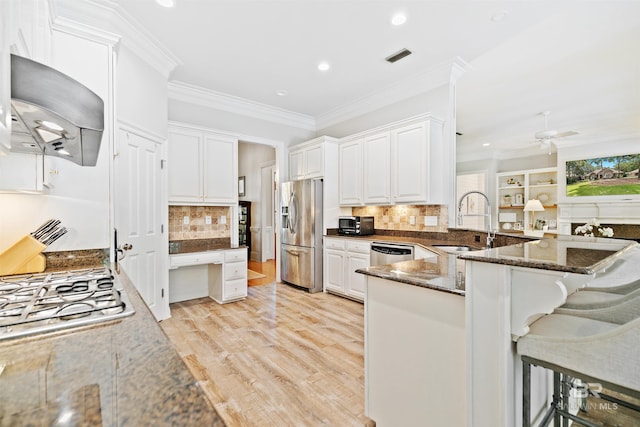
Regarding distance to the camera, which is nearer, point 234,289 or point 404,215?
point 234,289

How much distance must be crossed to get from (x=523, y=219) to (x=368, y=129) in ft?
16.9

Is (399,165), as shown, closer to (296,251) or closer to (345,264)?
(345,264)

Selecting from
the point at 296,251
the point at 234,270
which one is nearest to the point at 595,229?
the point at 296,251

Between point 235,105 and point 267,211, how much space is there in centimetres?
286

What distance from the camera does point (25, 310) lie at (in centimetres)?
97

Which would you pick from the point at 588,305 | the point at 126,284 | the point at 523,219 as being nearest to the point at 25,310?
the point at 126,284

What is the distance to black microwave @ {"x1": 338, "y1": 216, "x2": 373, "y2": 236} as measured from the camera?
427 cm

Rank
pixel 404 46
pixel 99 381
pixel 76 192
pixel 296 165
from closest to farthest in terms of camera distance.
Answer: pixel 99 381 < pixel 76 192 < pixel 404 46 < pixel 296 165

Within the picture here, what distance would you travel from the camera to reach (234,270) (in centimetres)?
396

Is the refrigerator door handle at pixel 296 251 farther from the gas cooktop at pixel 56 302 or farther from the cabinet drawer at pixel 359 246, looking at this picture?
the gas cooktop at pixel 56 302

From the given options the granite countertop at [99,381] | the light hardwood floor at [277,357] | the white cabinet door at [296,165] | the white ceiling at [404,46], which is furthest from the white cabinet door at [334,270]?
the granite countertop at [99,381]

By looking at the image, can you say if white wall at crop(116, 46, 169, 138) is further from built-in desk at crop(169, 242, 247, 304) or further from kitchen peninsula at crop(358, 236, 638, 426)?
kitchen peninsula at crop(358, 236, 638, 426)

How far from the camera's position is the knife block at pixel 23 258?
158 cm

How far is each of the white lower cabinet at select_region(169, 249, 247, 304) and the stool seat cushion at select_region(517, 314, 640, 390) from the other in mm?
3446
